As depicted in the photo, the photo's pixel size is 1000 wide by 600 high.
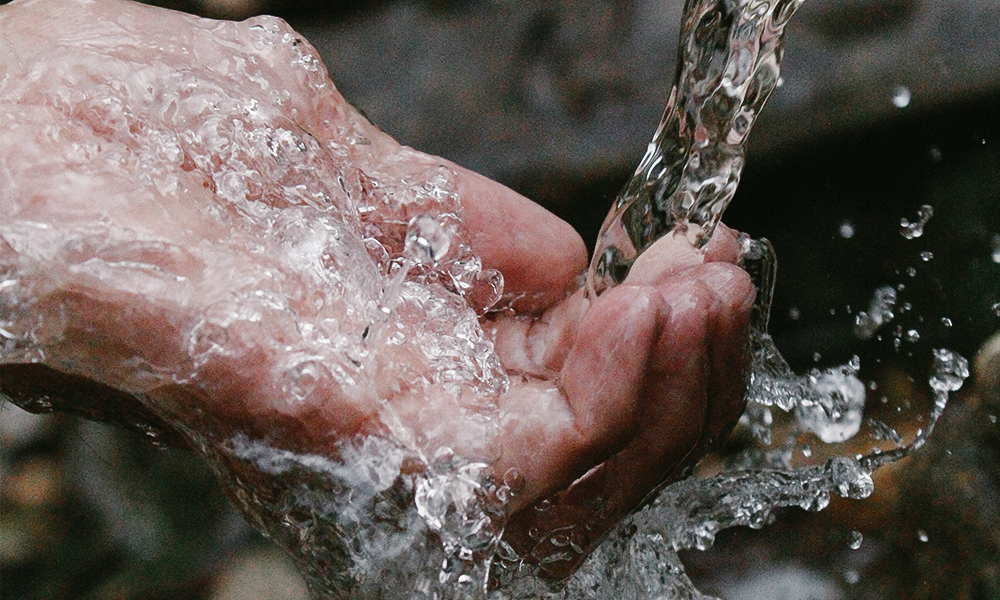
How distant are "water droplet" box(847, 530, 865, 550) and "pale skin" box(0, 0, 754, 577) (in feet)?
1.69

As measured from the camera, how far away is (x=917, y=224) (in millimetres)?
1557

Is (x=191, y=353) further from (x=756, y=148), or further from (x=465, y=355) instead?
(x=756, y=148)

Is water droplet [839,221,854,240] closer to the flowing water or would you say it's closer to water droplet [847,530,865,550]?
the flowing water

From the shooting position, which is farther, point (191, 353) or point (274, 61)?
point (274, 61)

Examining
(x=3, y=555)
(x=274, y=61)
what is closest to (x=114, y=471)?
(x=3, y=555)

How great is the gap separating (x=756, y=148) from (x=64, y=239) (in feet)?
3.66

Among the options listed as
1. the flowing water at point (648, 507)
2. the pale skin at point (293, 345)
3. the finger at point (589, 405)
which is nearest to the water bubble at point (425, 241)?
the flowing water at point (648, 507)

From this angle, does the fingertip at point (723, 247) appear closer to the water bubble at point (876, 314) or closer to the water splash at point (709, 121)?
the water splash at point (709, 121)

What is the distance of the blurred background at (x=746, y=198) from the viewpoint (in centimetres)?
147

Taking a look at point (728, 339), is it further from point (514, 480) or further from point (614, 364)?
point (514, 480)

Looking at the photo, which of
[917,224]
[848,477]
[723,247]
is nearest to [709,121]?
[723,247]

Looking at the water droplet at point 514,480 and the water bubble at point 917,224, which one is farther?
the water bubble at point 917,224

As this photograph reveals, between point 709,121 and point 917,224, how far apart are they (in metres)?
0.66

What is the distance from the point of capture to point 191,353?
860 millimetres
